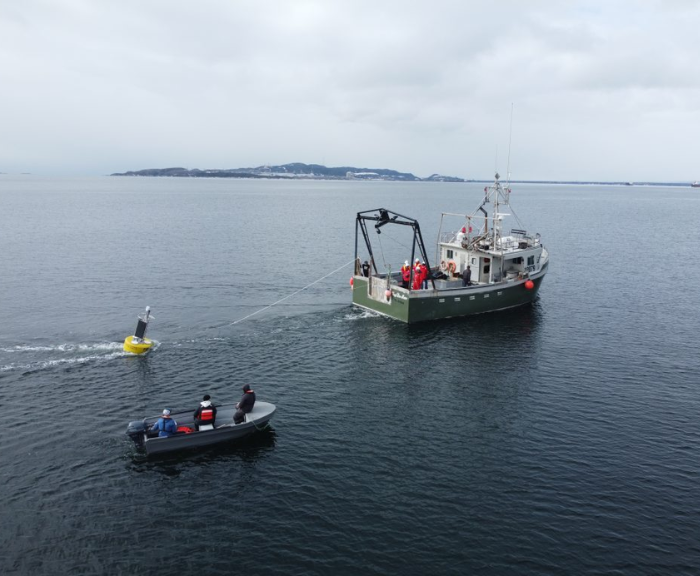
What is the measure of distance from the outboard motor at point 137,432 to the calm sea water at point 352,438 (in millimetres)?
706

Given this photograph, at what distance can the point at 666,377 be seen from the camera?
3497cm

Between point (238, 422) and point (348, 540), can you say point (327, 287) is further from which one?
point (348, 540)

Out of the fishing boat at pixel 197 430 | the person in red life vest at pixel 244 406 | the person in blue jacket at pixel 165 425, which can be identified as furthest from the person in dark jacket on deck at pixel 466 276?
the person in blue jacket at pixel 165 425

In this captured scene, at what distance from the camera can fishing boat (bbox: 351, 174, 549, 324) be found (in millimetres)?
46750

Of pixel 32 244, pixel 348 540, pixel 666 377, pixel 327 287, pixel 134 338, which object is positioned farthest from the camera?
pixel 32 244

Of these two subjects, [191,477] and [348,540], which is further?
[191,477]

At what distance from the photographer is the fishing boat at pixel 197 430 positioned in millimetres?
25345

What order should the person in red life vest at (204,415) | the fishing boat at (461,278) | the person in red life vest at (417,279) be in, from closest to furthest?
the person in red life vest at (204,415) → the fishing boat at (461,278) → the person in red life vest at (417,279)

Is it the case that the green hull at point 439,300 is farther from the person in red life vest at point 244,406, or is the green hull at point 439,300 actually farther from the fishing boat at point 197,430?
the person in red life vest at point 244,406

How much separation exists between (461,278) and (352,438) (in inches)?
1101

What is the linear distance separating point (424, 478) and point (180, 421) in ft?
42.2

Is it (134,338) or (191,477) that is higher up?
(134,338)

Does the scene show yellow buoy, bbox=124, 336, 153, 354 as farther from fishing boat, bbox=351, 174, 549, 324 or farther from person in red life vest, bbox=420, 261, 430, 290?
person in red life vest, bbox=420, 261, 430, 290

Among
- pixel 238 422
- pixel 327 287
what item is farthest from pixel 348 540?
pixel 327 287
